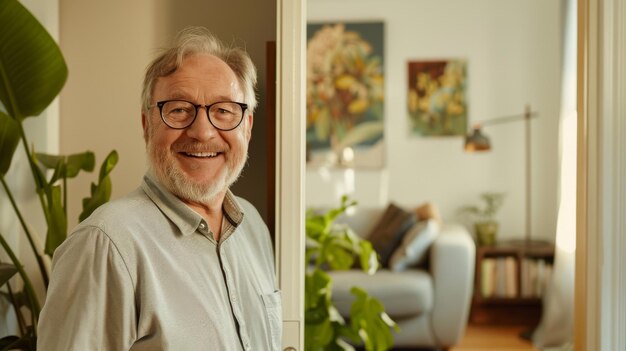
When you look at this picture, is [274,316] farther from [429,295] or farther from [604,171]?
[429,295]

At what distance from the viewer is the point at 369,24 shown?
620 centimetres

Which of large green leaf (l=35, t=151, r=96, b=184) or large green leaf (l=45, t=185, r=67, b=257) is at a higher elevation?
large green leaf (l=35, t=151, r=96, b=184)

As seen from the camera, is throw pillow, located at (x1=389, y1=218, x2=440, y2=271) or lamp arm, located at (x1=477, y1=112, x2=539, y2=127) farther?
lamp arm, located at (x1=477, y1=112, x2=539, y2=127)

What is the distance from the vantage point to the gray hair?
1408mm

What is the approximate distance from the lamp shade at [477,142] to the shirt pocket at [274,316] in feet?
12.9

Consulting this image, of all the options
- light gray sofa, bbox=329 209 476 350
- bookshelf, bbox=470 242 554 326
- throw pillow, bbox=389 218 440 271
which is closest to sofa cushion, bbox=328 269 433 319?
light gray sofa, bbox=329 209 476 350

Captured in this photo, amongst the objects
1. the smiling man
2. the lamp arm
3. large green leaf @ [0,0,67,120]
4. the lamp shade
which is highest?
the lamp arm

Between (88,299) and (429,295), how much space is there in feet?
11.8

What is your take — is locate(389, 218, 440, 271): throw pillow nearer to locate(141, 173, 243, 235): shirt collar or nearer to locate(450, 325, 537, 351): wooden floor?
locate(450, 325, 537, 351): wooden floor

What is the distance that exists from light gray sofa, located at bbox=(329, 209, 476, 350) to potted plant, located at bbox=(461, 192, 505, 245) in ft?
3.35

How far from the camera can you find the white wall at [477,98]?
5898 mm

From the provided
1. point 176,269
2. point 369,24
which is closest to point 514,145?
point 369,24

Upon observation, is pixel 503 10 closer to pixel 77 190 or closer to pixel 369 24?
pixel 369 24

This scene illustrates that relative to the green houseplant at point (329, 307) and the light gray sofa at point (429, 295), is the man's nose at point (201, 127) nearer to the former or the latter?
the green houseplant at point (329, 307)
